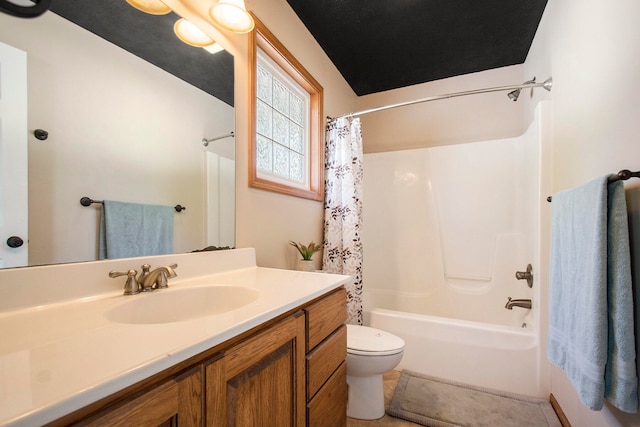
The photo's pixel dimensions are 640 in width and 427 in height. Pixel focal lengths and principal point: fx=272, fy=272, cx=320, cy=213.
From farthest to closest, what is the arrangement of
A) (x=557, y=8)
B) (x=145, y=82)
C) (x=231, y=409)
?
(x=557, y=8) < (x=145, y=82) < (x=231, y=409)

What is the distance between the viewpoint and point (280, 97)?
6.09 feet

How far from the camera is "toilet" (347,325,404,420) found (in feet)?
4.44

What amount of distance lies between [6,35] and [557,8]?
8.09 feet

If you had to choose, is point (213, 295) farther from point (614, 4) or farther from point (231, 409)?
point (614, 4)

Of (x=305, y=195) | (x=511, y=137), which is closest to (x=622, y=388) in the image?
(x=305, y=195)

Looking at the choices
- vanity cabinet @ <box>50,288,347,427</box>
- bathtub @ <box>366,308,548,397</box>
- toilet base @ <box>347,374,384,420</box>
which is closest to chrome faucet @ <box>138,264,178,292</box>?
vanity cabinet @ <box>50,288,347,427</box>

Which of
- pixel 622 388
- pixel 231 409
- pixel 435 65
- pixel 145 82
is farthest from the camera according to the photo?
pixel 435 65

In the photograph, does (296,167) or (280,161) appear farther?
(296,167)

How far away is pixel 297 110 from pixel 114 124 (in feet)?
4.41

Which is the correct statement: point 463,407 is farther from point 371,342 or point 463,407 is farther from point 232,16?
point 232,16

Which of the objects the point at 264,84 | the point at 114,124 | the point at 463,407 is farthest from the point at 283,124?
the point at 463,407

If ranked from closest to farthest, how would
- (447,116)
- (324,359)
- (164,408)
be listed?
(164,408) < (324,359) < (447,116)

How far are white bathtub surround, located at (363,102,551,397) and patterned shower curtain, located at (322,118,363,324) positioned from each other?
0.32 meters

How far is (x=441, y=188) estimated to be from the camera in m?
2.44
